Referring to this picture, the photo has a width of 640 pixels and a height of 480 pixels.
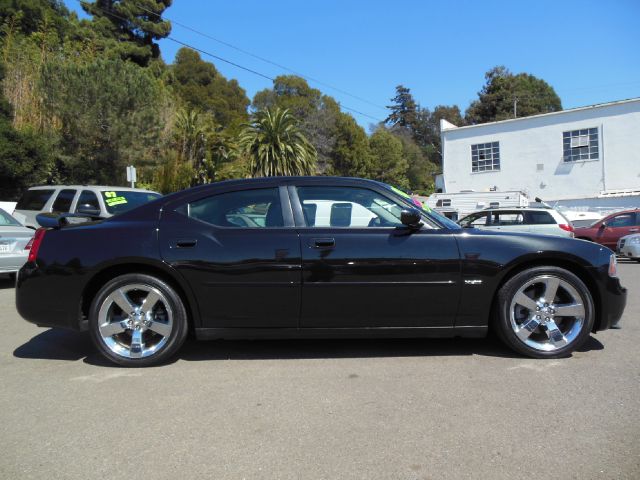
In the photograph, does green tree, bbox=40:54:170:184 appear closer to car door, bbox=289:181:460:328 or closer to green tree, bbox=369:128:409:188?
car door, bbox=289:181:460:328

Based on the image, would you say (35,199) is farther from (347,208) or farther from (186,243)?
(347,208)

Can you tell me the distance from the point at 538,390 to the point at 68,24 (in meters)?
37.5

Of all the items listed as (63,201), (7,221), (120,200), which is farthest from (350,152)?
(7,221)

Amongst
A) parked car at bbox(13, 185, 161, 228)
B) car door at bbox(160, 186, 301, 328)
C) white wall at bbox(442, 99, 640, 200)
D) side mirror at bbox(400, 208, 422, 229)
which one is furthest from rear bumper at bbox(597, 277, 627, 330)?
white wall at bbox(442, 99, 640, 200)

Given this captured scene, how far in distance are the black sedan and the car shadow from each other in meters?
0.34

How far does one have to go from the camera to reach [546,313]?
4188 mm

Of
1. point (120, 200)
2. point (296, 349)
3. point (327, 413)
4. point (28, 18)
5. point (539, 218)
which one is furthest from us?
point (28, 18)

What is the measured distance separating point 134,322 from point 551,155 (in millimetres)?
29810

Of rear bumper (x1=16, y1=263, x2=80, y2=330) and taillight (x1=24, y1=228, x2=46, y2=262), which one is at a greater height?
taillight (x1=24, y1=228, x2=46, y2=262)

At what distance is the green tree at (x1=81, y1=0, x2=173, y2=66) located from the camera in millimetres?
39000

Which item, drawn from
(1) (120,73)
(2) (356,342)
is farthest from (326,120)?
(2) (356,342)

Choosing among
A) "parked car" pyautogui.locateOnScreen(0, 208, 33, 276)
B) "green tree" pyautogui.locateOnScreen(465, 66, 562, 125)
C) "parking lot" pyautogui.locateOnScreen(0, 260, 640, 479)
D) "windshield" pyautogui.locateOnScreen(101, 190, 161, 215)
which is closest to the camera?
"parking lot" pyautogui.locateOnScreen(0, 260, 640, 479)

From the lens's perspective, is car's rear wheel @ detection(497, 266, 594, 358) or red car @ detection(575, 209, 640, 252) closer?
car's rear wheel @ detection(497, 266, 594, 358)

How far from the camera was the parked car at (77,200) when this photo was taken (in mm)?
9305
